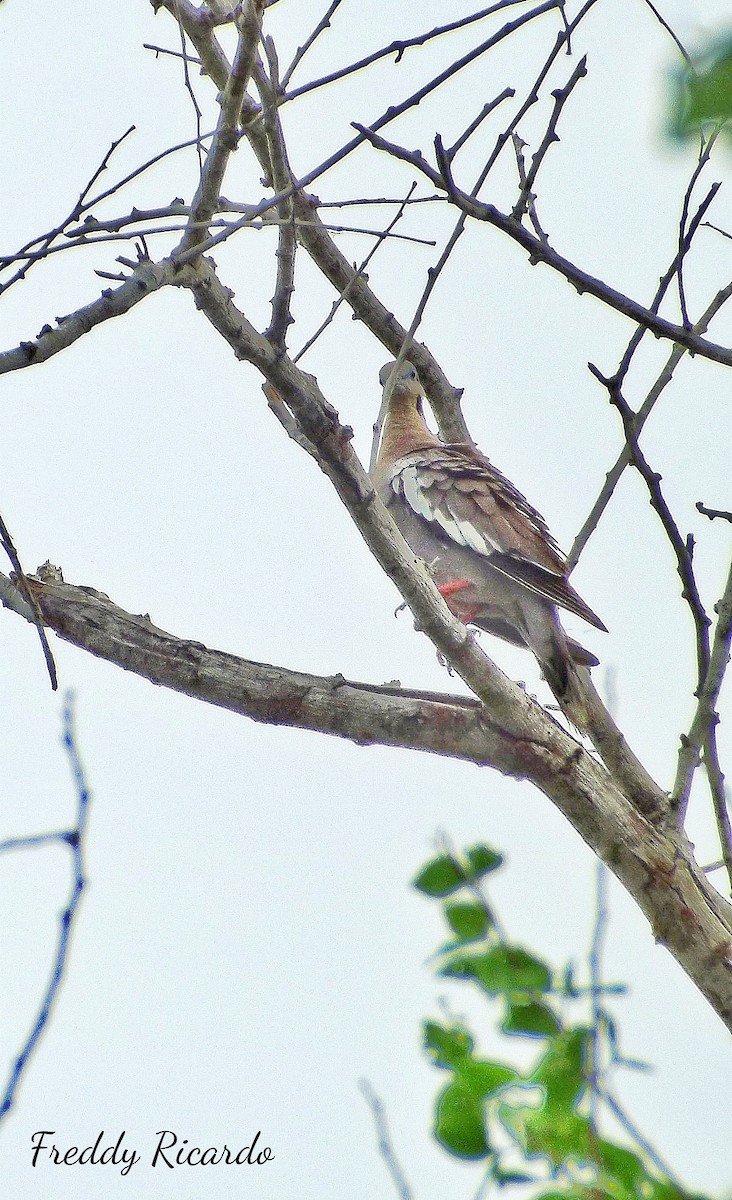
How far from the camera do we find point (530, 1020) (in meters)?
1.49

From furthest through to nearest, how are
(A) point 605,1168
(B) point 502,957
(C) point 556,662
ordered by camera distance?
(C) point 556,662 → (B) point 502,957 → (A) point 605,1168

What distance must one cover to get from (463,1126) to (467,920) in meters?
0.25

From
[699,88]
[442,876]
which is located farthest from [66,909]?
[699,88]

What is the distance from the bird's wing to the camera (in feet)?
16.9

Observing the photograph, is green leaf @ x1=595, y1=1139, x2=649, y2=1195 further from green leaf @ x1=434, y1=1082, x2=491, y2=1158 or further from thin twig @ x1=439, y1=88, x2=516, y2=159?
thin twig @ x1=439, y1=88, x2=516, y2=159

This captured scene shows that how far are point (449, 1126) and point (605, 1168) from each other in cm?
17

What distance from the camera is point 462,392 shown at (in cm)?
509

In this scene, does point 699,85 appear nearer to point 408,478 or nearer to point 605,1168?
point 605,1168

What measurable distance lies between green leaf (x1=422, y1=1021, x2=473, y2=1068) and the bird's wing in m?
3.59

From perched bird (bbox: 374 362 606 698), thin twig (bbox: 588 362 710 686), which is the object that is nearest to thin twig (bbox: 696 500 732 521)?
thin twig (bbox: 588 362 710 686)

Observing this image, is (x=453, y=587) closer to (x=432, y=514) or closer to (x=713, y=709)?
(x=432, y=514)

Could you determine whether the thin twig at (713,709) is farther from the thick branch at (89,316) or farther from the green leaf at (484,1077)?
the green leaf at (484,1077)

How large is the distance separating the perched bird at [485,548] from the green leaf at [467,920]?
124 inches

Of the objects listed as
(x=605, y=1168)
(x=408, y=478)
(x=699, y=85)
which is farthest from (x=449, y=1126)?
(x=408, y=478)
